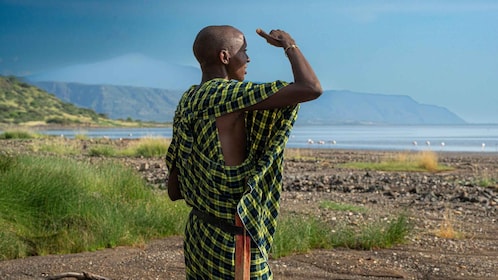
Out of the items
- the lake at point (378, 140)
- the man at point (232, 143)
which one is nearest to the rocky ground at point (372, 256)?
the man at point (232, 143)

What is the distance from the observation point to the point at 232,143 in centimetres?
284

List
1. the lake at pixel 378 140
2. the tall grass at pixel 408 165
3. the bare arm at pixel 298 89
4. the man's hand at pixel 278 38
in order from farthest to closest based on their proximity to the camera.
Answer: the lake at pixel 378 140, the tall grass at pixel 408 165, the man's hand at pixel 278 38, the bare arm at pixel 298 89

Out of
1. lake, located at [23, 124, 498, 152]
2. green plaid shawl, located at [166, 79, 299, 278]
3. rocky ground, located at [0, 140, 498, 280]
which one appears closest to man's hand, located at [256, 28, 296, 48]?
green plaid shawl, located at [166, 79, 299, 278]

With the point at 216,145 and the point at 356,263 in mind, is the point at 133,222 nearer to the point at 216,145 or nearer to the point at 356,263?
the point at 356,263

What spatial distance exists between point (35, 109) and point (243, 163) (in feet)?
270

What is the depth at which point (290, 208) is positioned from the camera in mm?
10250

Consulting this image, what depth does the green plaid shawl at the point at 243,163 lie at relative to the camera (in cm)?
277

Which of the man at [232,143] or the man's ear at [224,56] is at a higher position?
the man's ear at [224,56]

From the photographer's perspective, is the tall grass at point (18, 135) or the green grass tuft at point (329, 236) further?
the tall grass at point (18, 135)

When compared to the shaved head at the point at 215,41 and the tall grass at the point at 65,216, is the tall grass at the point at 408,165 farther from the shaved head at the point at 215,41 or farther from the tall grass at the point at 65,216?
the shaved head at the point at 215,41

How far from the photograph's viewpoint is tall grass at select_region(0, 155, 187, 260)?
7.04 meters

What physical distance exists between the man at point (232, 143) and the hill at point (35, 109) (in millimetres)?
71241

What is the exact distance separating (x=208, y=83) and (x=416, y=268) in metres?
4.12

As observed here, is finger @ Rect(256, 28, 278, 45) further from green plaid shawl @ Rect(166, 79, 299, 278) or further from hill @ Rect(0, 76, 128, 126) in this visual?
hill @ Rect(0, 76, 128, 126)
